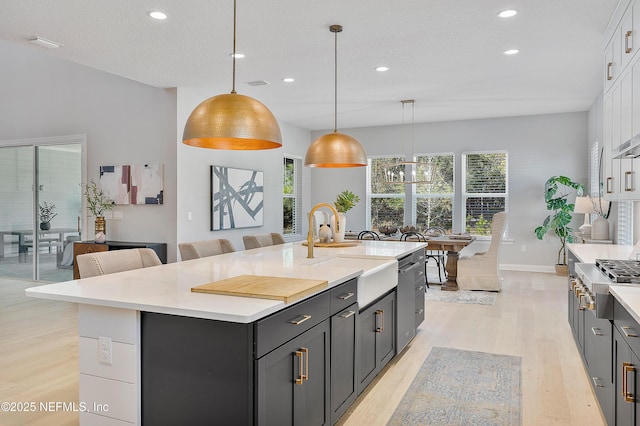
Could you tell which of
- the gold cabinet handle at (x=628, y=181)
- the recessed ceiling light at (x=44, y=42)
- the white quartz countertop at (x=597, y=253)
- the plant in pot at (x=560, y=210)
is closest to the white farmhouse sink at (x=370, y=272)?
the white quartz countertop at (x=597, y=253)

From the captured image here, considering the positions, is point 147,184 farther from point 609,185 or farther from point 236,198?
point 609,185

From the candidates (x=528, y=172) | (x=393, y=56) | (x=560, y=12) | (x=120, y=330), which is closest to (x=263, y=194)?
(x=393, y=56)

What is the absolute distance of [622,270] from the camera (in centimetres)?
254

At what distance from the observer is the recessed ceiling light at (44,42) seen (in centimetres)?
405

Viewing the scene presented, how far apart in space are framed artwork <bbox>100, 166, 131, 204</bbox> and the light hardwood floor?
151 centimetres

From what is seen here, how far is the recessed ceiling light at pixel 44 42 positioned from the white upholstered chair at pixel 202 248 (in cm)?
228

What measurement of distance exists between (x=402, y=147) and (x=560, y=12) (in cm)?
537

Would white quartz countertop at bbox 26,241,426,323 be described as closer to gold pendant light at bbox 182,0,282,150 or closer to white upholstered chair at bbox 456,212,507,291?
gold pendant light at bbox 182,0,282,150

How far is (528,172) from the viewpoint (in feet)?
26.3

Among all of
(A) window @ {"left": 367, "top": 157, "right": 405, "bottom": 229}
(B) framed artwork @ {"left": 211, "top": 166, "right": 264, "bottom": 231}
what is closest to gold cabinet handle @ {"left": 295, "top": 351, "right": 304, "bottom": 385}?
(B) framed artwork @ {"left": 211, "top": 166, "right": 264, "bottom": 231}

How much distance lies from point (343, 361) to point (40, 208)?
6.33 metres

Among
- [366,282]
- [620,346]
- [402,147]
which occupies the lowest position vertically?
[620,346]

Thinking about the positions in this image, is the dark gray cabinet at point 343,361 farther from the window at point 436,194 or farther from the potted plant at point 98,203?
the window at point 436,194

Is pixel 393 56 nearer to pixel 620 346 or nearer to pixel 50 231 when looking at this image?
pixel 620 346
